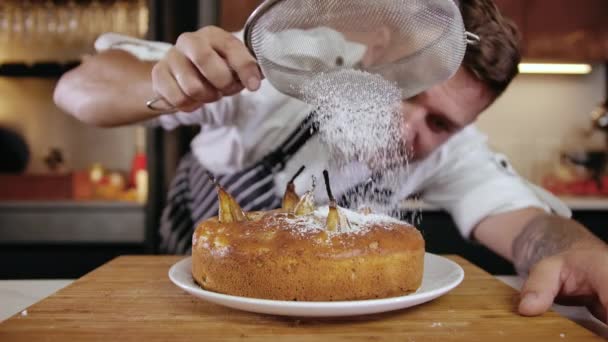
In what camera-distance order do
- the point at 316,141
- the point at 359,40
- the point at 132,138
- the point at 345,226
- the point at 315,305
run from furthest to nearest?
1. the point at 132,138
2. the point at 316,141
3. the point at 359,40
4. the point at 345,226
5. the point at 315,305

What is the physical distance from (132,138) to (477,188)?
80.1 inches

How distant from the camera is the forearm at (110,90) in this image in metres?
1.06

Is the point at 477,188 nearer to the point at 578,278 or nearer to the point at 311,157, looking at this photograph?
the point at 311,157

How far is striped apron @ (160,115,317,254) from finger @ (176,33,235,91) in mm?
443

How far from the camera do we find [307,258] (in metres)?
0.67

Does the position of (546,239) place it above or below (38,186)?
above

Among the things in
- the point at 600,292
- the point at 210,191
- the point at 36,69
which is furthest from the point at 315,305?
the point at 36,69

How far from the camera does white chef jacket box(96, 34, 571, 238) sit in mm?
1247

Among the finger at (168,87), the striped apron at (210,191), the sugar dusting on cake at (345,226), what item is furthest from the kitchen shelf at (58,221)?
the sugar dusting on cake at (345,226)

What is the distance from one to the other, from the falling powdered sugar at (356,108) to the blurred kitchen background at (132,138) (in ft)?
4.07

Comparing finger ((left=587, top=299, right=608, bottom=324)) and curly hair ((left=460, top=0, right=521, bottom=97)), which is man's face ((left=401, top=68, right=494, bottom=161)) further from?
finger ((left=587, top=299, right=608, bottom=324))

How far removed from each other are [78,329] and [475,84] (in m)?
0.86

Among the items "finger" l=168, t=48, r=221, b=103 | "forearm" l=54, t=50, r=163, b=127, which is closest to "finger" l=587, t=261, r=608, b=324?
"finger" l=168, t=48, r=221, b=103

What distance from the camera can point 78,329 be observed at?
0.58m
